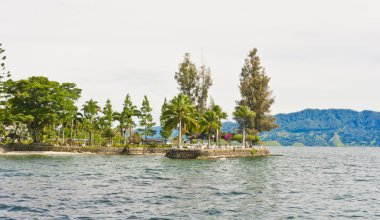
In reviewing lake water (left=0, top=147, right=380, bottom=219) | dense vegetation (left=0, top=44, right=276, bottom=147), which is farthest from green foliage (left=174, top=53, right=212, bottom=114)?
lake water (left=0, top=147, right=380, bottom=219)

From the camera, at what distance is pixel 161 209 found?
25750mm

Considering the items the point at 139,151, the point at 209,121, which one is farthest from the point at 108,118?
the point at 209,121

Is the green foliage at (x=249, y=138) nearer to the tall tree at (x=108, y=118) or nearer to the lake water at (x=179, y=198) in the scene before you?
the tall tree at (x=108, y=118)

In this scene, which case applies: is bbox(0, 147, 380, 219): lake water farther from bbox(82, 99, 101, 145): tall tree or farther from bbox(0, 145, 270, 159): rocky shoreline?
bbox(82, 99, 101, 145): tall tree

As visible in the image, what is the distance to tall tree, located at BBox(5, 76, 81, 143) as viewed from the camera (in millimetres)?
100625

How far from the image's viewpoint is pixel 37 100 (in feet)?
334

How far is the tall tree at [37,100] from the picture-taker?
101 meters

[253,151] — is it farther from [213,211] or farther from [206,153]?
[213,211]

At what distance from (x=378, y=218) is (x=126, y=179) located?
2619 centimetres

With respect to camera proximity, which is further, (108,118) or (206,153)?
(108,118)

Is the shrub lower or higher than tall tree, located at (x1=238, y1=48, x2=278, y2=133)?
lower

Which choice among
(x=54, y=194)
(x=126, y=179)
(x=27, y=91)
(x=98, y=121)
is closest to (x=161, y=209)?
(x=54, y=194)

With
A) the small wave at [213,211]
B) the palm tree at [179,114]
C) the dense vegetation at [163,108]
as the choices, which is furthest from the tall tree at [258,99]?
the small wave at [213,211]

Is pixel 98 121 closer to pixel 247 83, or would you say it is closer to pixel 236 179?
pixel 247 83
